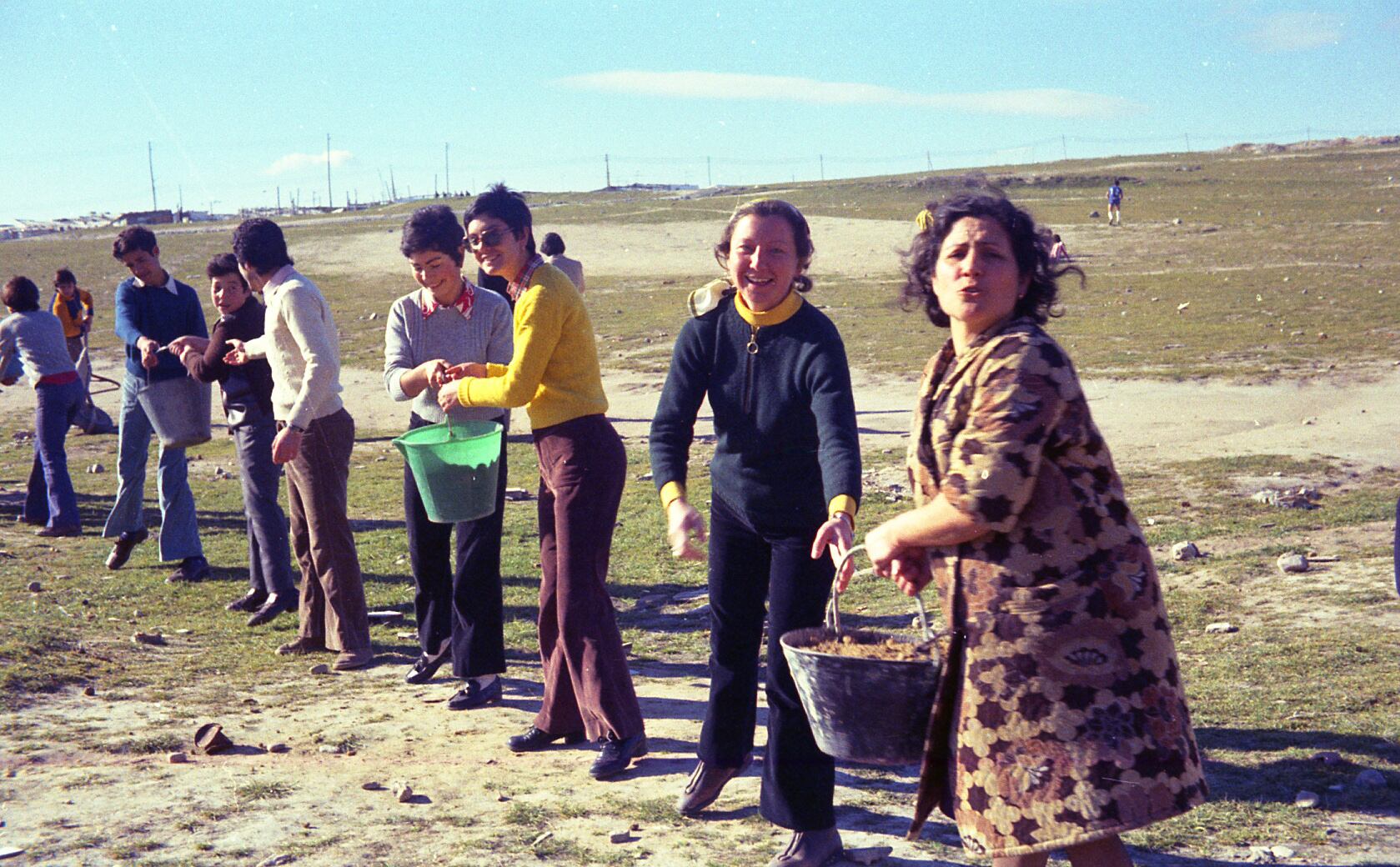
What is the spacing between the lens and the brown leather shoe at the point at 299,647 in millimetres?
6660

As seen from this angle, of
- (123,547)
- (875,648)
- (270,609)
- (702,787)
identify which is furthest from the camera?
(123,547)

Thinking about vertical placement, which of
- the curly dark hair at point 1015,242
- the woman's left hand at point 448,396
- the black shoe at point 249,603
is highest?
the curly dark hair at point 1015,242

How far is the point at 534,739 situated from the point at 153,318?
454cm

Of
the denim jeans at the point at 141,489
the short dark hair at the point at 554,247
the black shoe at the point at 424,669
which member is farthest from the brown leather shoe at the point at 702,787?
the short dark hair at the point at 554,247

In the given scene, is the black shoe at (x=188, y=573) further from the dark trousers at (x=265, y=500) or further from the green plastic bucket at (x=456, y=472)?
the green plastic bucket at (x=456, y=472)

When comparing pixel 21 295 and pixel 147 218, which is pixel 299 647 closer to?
pixel 21 295

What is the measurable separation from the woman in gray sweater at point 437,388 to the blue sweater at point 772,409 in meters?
1.55

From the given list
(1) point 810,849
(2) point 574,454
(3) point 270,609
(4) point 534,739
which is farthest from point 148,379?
(1) point 810,849

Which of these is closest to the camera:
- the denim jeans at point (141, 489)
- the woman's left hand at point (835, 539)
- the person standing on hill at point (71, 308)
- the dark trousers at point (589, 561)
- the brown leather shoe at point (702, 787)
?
the woman's left hand at point (835, 539)

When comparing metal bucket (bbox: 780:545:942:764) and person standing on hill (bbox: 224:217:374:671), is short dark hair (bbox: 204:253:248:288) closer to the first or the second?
person standing on hill (bbox: 224:217:374:671)

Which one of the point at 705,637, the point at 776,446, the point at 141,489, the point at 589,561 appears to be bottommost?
the point at 705,637

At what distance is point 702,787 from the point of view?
4.27 meters

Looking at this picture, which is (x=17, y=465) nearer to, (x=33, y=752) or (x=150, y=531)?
(x=150, y=531)

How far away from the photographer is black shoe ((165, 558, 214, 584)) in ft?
27.5
